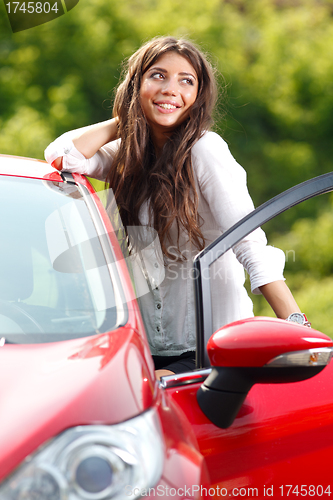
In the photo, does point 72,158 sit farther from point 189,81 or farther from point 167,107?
point 189,81

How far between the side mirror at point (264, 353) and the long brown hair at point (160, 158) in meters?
0.62

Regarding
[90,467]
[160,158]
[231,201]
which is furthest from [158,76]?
[90,467]

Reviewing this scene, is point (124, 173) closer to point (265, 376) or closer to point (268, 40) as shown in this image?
point (265, 376)

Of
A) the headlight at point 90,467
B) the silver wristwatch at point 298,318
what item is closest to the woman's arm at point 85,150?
the silver wristwatch at point 298,318

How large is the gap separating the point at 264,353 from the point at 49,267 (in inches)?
21.3

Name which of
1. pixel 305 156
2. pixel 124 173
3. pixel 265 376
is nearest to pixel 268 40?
pixel 305 156

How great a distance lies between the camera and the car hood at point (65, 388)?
659 millimetres

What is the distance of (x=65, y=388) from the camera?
0.72 m

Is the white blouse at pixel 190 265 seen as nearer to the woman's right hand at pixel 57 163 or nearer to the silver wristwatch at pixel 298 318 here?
the woman's right hand at pixel 57 163

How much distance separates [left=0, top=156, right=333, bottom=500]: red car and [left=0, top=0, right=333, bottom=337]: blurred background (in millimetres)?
7730

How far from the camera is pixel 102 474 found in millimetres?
647

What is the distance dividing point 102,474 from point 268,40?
41.6ft

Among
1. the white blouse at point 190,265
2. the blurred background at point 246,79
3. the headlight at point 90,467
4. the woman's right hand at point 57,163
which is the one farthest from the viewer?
the blurred background at point 246,79

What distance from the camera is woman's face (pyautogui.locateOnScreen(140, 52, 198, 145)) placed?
1.56 m
